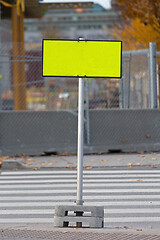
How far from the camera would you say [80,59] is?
748 centimetres

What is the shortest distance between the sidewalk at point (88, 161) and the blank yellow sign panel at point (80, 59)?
6.13m

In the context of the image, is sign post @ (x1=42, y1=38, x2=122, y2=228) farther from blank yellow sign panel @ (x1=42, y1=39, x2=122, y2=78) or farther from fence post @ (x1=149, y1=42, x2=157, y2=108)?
fence post @ (x1=149, y1=42, x2=157, y2=108)

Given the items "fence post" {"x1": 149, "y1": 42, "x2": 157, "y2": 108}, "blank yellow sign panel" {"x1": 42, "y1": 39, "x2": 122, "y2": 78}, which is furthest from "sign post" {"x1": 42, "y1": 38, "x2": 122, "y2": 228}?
"fence post" {"x1": 149, "y1": 42, "x2": 157, "y2": 108}

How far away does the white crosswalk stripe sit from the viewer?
841 centimetres

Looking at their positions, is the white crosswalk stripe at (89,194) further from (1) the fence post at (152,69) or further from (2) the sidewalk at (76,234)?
(1) the fence post at (152,69)

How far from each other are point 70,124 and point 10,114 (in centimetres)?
140

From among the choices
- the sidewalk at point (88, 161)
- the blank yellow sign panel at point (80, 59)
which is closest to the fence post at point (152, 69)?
the sidewalk at point (88, 161)

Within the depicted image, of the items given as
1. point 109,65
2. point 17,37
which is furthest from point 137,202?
point 17,37

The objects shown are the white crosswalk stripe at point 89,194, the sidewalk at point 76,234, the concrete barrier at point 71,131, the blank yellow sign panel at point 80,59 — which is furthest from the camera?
the concrete barrier at point 71,131

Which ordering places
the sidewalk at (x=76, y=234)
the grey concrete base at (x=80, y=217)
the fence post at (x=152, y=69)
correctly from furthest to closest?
1. the fence post at (x=152, y=69)
2. the grey concrete base at (x=80, y=217)
3. the sidewalk at (x=76, y=234)

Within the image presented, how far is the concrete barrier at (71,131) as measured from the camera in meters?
15.5

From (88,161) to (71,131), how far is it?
4.95 feet

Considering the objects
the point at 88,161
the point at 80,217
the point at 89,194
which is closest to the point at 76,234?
the point at 80,217

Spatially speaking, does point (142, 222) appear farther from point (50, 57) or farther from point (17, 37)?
point (17, 37)
